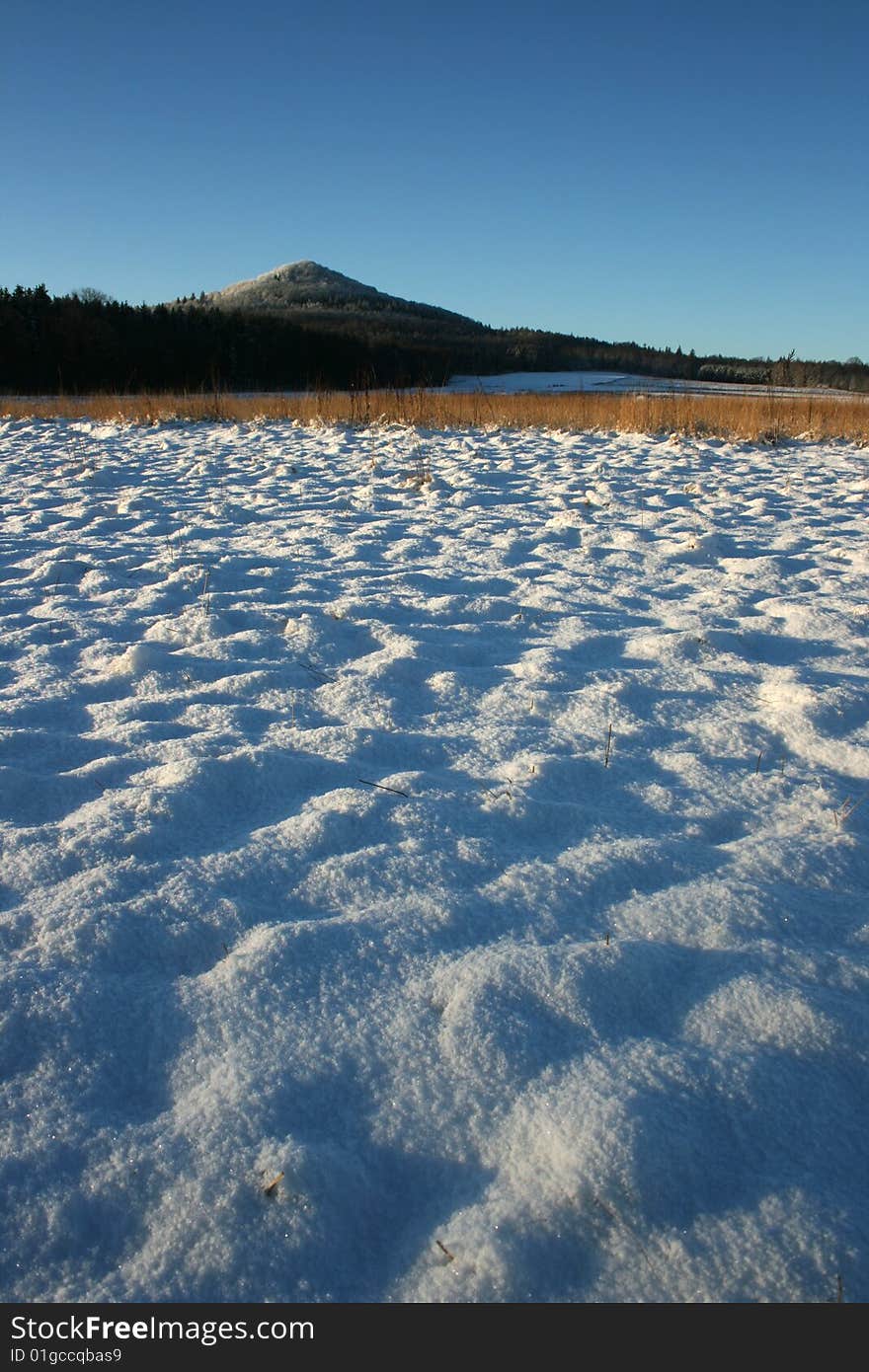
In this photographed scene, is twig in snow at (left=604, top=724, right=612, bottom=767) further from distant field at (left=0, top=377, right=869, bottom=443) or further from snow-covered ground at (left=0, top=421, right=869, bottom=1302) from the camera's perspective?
distant field at (left=0, top=377, right=869, bottom=443)

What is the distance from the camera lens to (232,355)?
84.4ft

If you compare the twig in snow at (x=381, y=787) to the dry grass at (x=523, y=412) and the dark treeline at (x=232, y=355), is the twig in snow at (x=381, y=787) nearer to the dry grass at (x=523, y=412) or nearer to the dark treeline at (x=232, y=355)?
the dry grass at (x=523, y=412)

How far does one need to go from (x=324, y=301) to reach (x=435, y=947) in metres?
59.4

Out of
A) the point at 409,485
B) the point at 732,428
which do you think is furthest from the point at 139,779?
the point at 732,428

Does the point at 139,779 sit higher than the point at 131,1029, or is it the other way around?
the point at 139,779

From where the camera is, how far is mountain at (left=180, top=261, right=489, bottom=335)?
46.5 metres

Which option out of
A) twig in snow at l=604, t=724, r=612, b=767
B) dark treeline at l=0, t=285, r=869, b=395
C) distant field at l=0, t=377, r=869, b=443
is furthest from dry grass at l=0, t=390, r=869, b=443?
twig in snow at l=604, t=724, r=612, b=767

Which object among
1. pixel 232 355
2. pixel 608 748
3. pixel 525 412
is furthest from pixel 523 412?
pixel 232 355

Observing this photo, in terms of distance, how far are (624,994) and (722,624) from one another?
200 cm

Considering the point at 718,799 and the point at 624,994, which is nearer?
the point at 624,994

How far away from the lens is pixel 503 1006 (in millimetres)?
1271

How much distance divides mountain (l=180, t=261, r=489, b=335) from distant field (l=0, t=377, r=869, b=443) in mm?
33998
